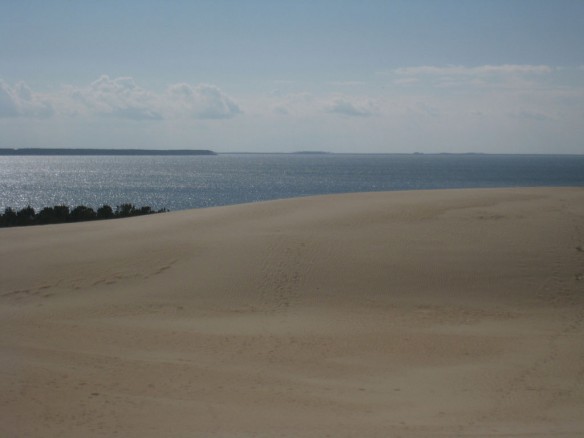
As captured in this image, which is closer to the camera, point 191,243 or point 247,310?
point 247,310

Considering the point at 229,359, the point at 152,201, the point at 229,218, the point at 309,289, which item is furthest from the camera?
the point at 152,201

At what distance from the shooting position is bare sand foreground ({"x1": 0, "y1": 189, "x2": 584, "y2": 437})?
7.95 meters

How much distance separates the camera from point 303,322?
40.0 feet

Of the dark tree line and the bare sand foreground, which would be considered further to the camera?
the dark tree line

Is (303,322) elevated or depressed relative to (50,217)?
depressed

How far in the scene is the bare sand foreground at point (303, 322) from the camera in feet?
26.1

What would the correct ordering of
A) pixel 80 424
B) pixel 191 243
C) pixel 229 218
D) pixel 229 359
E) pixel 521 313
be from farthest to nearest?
pixel 229 218, pixel 191 243, pixel 521 313, pixel 229 359, pixel 80 424

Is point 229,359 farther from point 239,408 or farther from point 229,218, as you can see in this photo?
point 229,218

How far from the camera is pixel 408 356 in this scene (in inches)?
415

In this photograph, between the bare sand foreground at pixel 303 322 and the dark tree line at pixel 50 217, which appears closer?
the bare sand foreground at pixel 303 322

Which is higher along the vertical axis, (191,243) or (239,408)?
(191,243)

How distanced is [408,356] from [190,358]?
3.30m

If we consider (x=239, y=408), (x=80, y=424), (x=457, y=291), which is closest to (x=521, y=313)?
(x=457, y=291)

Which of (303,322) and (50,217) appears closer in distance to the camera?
(303,322)
